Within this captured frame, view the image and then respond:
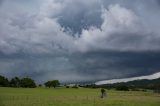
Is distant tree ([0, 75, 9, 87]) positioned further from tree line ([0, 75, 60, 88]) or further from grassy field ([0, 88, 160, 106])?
grassy field ([0, 88, 160, 106])

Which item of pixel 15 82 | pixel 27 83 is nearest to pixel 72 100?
pixel 27 83

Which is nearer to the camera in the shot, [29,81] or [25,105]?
[25,105]

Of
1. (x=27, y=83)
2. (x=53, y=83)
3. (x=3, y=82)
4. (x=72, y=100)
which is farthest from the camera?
(x=53, y=83)

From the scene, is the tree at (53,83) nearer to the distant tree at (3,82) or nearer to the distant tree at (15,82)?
the distant tree at (15,82)

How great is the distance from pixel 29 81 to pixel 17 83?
603 cm

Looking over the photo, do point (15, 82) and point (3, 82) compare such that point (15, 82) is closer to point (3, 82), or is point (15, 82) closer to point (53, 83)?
point (3, 82)

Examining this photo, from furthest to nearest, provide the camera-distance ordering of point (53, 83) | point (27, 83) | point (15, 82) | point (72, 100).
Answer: point (53, 83)
point (27, 83)
point (15, 82)
point (72, 100)

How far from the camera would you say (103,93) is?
72250mm

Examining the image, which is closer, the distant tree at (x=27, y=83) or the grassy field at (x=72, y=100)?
the grassy field at (x=72, y=100)

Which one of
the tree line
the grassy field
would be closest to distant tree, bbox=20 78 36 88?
the tree line

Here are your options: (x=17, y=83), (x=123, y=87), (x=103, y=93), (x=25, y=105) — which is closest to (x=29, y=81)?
(x=17, y=83)

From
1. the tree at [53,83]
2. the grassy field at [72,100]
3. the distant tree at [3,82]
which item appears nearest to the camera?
the grassy field at [72,100]

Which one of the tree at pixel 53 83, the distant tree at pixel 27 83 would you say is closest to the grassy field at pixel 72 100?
the distant tree at pixel 27 83

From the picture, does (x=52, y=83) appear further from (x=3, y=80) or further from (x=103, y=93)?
(x=103, y=93)
